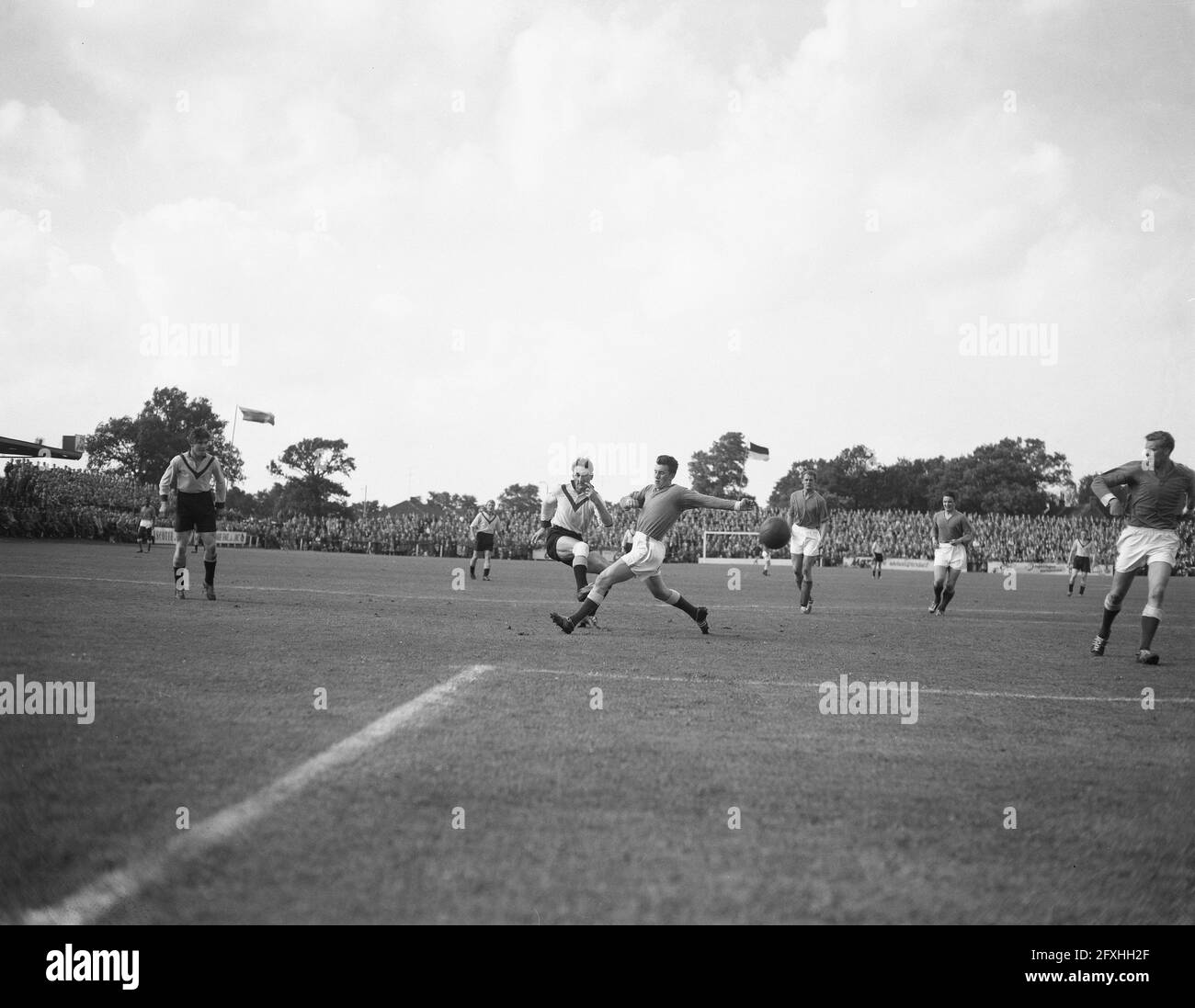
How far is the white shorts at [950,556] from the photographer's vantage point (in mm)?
16625

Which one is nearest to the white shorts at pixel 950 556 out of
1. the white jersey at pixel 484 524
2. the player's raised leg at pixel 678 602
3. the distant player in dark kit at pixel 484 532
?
the player's raised leg at pixel 678 602

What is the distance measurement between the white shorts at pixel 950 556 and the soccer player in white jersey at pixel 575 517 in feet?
21.1

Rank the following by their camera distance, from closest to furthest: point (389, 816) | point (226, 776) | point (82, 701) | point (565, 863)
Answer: point (565, 863), point (389, 816), point (226, 776), point (82, 701)

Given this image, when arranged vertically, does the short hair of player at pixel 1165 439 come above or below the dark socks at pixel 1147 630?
above

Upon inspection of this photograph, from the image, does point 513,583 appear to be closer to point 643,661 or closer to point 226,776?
point 643,661

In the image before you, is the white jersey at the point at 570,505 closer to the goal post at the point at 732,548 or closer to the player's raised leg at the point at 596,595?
the player's raised leg at the point at 596,595

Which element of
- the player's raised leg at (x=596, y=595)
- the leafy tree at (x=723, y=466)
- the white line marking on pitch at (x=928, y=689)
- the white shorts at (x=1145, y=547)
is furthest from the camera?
the leafy tree at (x=723, y=466)

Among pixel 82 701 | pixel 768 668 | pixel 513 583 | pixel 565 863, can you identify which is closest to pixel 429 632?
pixel 768 668

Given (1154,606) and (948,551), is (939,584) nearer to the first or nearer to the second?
(948,551)

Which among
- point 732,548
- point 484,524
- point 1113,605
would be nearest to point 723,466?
point 732,548

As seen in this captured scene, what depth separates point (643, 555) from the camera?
10.9 metres

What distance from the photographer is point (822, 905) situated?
8.85ft
